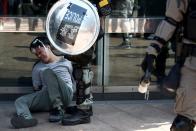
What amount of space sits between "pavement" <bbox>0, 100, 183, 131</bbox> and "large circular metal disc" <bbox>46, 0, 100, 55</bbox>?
0.90m

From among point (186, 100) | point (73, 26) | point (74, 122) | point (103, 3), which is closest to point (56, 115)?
point (74, 122)

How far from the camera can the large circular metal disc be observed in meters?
4.68

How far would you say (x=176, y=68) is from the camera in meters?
3.82

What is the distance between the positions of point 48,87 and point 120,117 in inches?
34.0

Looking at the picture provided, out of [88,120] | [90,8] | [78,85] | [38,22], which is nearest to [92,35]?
[90,8]

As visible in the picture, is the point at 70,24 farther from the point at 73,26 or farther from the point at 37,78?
the point at 37,78

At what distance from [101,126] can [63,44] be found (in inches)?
39.8

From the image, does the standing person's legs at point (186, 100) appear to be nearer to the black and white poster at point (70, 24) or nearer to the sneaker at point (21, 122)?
the black and white poster at point (70, 24)

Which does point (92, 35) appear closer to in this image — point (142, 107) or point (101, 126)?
point (101, 126)

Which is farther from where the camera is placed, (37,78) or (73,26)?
(37,78)

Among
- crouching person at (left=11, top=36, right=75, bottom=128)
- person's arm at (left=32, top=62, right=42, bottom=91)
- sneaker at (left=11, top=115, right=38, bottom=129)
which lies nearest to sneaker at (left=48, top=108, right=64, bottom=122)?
crouching person at (left=11, top=36, right=75, bottom=128)

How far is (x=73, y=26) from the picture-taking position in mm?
4680

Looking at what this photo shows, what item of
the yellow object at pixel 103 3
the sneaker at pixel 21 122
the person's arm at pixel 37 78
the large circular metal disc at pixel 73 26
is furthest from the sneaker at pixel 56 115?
the yellow object at pixel 103 3

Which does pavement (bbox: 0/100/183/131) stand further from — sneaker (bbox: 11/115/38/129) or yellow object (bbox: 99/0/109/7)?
yellow object (bbox: 99/0/109/7)
